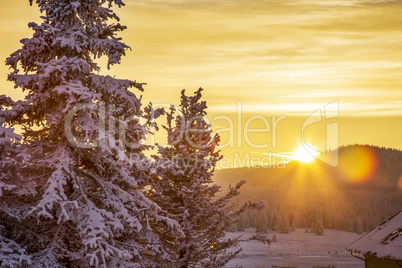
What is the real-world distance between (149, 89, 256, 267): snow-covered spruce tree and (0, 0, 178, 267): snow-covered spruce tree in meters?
7.81

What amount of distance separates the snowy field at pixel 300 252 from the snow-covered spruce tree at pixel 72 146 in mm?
59190

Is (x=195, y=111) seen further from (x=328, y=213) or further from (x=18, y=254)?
(x=328, y=213)

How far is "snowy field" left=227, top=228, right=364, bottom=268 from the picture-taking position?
96875 millimetres

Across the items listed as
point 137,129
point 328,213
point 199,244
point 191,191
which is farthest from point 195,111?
point 328,213

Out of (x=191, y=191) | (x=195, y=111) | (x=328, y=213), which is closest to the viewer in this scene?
(x=191, y=191)

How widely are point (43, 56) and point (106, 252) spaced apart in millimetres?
5350

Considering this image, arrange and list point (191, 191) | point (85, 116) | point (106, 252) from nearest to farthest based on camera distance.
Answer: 1. point (106, 252)
2. point (85, 116)
3. point (191, 191)

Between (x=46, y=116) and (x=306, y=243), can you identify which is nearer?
(x=46, y=116)

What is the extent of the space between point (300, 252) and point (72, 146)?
365ft

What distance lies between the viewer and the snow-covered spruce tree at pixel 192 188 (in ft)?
76.6

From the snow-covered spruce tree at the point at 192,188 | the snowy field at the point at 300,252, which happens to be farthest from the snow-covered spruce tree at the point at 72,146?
the snowy field at the point at 300,252

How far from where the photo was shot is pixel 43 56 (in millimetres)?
14383

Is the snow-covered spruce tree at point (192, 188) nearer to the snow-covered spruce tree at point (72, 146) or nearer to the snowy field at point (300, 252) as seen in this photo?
the snow-covered spruce tree at point (72, 146)

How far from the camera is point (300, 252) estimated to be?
120062mm
